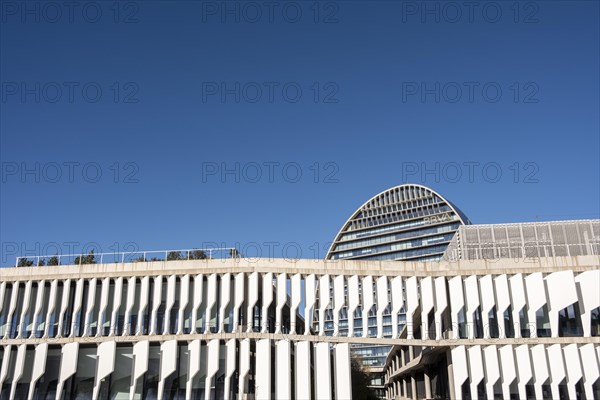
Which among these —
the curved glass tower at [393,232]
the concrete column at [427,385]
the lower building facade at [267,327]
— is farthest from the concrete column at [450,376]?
the curved glass tower at [393,232]

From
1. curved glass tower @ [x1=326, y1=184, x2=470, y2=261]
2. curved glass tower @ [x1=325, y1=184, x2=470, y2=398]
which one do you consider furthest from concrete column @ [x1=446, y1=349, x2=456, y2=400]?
curved glass tower @ [x1=326, y1=184, x2=470, y2=261]

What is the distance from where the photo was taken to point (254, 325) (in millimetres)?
43719

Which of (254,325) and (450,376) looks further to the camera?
(254,325)

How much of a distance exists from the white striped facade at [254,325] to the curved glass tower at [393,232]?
83.8 m

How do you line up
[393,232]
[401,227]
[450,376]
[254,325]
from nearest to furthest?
[450,376], [254,325], [401,227], [393,232]

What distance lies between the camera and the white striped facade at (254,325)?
4112cm

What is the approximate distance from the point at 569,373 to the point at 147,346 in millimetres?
31482

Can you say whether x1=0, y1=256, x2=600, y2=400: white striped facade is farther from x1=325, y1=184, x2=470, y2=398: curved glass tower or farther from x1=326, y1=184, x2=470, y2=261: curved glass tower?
x1=326, y1=184, x2=470, y2=261: curved glass tower

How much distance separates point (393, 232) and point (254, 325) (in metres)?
104

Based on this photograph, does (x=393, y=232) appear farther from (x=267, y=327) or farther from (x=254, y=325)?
(x=267, y=327)

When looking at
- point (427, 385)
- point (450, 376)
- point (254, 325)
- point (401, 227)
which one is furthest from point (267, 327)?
point (401, 227)

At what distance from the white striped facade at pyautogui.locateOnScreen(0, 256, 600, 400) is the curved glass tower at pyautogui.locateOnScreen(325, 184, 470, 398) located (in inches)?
3300

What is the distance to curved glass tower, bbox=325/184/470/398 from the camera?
13288 centimetres

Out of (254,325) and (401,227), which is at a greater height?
(401,227)
